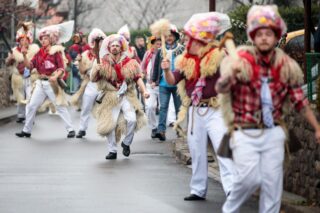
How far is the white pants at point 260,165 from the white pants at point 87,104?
1265 cm

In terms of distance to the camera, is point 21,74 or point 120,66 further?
point 21,74

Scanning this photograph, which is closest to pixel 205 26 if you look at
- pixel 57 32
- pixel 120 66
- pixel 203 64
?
pixel 203 64

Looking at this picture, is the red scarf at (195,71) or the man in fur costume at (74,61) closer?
the red scarf at (195,71)

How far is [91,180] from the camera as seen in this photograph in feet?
45.5

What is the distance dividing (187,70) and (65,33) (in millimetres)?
9923

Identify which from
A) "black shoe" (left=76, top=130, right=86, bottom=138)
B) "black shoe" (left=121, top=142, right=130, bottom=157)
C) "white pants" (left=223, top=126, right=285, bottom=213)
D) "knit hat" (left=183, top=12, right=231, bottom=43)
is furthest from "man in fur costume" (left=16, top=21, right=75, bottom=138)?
"white pants" (left=223, top=126, right=285, bottom=213)

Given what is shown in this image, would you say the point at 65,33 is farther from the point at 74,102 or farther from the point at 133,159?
the point at 133,159

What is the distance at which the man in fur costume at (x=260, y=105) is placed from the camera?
8438mm

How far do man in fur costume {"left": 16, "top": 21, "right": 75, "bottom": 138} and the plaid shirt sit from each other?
12329 millimetres

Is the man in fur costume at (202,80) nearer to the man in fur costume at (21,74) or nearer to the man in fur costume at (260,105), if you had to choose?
the man in fur costume at (260,105)

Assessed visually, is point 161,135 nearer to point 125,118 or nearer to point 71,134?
point 71,134

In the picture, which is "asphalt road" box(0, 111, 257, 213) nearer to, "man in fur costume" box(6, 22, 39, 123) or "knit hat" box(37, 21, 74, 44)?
"knit hat" box(37, 21, 74, 44)

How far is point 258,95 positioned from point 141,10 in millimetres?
51526

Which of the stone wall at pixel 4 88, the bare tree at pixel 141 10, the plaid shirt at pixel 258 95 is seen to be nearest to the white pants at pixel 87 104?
the stone wall at pixel 4 88
